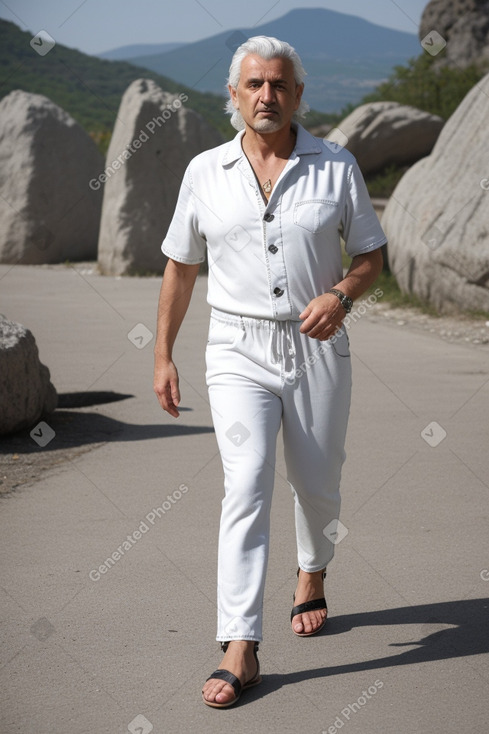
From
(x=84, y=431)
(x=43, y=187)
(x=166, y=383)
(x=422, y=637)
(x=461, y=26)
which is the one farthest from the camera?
(x=461, y=26)

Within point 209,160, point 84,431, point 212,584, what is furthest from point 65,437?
point 209,160

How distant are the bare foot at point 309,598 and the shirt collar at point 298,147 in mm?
1476

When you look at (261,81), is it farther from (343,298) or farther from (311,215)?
(343,298)

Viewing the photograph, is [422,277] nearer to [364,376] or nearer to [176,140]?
[364,376]

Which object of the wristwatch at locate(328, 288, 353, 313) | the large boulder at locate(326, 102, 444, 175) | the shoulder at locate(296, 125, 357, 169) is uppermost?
the shoulder at locate(296, 125, 357, 169)

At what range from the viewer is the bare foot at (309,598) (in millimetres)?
3885

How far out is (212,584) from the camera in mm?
4316

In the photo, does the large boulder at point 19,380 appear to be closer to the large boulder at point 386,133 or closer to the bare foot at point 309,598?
the bare foot at point 309,598

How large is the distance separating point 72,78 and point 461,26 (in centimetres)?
3698

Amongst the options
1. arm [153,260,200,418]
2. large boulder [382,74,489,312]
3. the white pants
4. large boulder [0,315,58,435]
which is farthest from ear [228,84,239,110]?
large boulder [382,74,489,312]

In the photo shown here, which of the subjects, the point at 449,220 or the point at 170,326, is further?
the point at 449,220

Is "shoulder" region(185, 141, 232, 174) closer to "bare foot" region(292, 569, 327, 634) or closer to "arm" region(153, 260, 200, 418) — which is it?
"arm" region(153, 260, 200, 418)

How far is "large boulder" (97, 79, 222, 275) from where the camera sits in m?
15.6

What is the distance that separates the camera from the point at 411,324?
11.0 m
